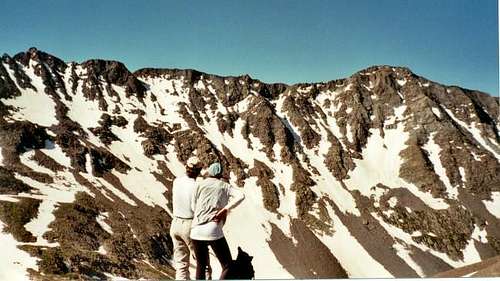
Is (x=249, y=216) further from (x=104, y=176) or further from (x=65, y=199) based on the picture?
(x=65, y=199)

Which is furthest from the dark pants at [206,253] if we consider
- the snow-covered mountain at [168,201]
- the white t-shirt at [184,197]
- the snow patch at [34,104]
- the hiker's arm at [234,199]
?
the snow patch at [34,104]

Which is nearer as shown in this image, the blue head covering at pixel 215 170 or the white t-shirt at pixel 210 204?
the white t-shirt at pixel 210 204

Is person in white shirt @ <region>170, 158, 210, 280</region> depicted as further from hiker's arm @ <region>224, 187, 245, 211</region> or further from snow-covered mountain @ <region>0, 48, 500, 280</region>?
snow-covered mountain @ <region>0, 48, 500, 280</region>

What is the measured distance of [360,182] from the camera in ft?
635

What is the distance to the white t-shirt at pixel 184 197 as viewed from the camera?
11211mm

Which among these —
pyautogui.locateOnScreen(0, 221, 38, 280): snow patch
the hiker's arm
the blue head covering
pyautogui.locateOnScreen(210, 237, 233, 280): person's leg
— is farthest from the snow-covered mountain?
the hiker's arm

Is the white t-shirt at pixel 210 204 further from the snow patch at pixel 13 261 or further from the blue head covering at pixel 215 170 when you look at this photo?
the snow patch at pixel 13 261

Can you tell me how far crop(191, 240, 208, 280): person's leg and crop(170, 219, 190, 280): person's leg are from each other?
436mm

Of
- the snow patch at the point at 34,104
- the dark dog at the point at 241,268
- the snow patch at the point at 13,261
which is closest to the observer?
the dark dog at the point at 241,268

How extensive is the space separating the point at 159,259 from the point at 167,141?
88.4 m

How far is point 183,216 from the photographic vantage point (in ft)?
37.1

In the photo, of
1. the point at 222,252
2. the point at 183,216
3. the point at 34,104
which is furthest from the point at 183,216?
the point at 34,104

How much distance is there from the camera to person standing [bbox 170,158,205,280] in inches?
442

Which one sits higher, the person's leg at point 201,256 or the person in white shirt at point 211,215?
the person in white shirt at point 211,215
